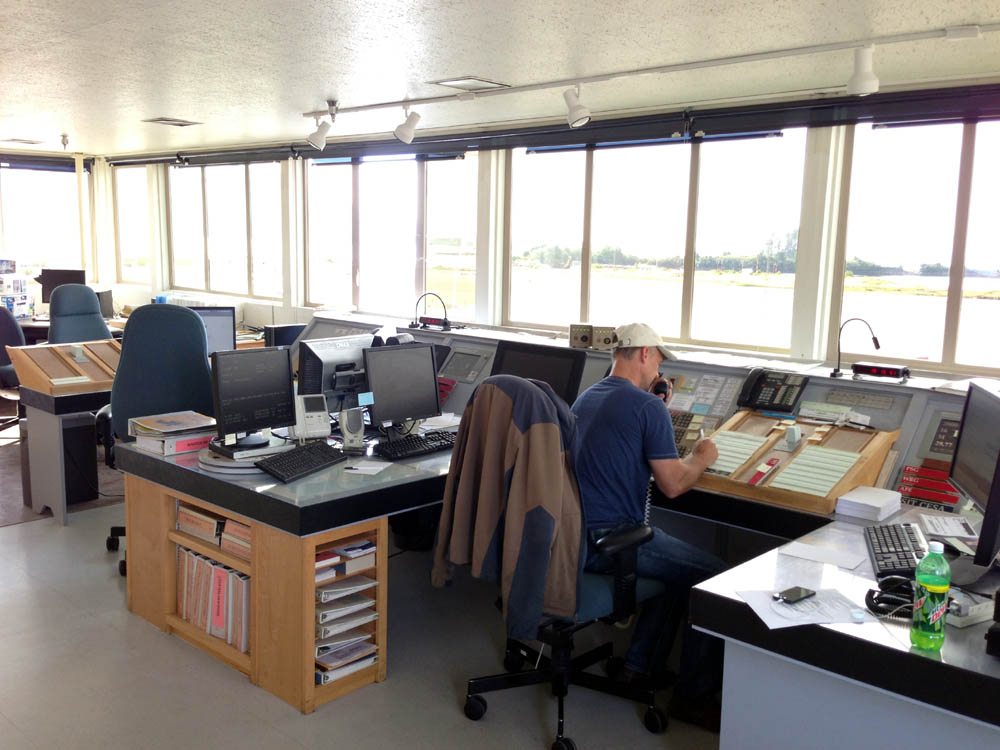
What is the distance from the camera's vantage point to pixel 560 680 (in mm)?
2717

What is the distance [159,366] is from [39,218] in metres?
7.97

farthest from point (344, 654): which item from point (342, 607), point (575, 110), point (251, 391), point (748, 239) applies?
point (748, 239)

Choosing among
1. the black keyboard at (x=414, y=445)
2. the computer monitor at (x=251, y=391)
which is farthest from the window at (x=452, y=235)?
the computer monitor at (x=251, y=391)

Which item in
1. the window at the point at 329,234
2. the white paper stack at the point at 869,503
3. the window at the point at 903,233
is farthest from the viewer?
the window at the point at 329,234

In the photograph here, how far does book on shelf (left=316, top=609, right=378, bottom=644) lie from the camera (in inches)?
116

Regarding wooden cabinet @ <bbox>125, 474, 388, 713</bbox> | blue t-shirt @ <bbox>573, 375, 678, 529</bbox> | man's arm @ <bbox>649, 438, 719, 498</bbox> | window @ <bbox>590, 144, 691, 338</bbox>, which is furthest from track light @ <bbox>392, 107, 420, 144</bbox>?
man's arm @ <bbox>649, 438, 719, 498</bbox>

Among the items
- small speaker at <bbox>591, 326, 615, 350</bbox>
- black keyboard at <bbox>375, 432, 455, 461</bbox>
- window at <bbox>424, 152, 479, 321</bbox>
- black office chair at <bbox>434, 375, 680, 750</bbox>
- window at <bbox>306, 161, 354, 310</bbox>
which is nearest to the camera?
black office chair at <bbox>434, 375, 680, 750</bbox>

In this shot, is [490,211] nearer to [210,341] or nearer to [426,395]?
[210,341]

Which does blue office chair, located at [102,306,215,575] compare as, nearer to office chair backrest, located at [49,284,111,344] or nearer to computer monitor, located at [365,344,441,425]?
computer monitor, located at [365,344,441,425]

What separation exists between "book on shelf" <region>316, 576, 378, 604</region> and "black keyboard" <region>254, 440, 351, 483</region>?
0.41 m

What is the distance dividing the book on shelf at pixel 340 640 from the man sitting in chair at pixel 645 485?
943 mm

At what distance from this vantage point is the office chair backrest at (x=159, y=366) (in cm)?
405

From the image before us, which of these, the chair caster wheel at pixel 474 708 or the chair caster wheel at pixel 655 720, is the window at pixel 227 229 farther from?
the chair caster wheel at pixel 655 720

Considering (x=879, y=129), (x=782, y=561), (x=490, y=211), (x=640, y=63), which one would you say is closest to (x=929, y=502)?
(x=782, y=561)
